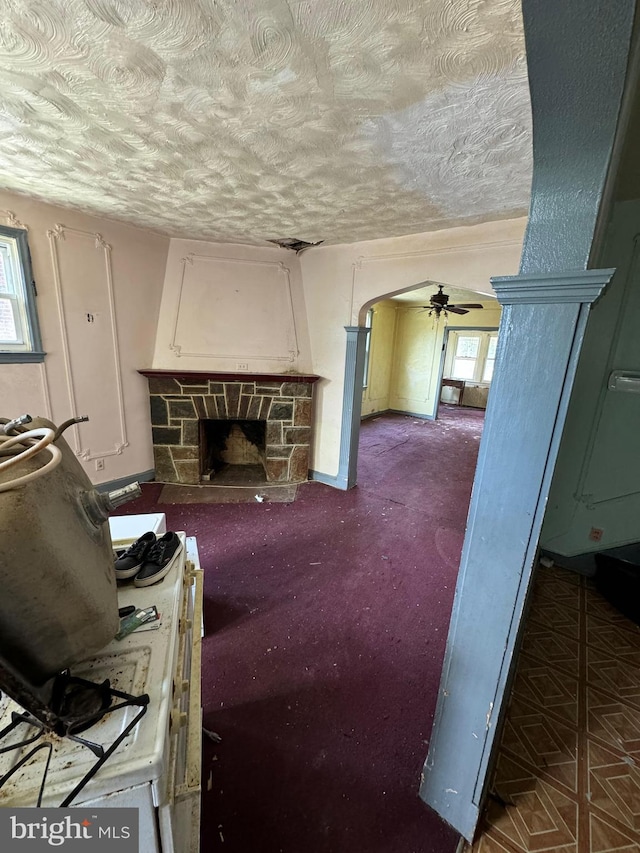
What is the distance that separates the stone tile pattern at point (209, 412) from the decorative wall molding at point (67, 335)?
31 cm

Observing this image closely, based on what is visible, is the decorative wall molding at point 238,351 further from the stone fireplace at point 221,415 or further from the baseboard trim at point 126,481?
the baseboard trim at point 126,481

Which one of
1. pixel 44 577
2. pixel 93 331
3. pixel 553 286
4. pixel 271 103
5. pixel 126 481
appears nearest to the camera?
Result: pixel 44 577

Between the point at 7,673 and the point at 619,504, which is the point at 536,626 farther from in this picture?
the point at 7,673

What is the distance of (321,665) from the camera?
1.73m

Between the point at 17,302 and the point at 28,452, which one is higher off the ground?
the point at 17,302

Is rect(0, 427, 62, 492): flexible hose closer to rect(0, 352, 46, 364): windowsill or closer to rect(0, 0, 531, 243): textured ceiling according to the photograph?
rect(0, 0, 531, 243): textured ceiling

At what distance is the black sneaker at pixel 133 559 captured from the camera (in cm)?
103

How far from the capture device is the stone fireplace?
353 centimetres

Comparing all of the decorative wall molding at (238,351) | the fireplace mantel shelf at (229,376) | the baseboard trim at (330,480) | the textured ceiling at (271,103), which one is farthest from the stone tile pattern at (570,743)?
the decorative wall molding at (238,351)

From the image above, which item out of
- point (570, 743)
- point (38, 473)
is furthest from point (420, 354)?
point (38, 473)

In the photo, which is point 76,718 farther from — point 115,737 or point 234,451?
point 234,451

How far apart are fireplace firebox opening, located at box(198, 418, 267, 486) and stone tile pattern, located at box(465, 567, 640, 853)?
287 cm

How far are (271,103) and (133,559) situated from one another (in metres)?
1.76

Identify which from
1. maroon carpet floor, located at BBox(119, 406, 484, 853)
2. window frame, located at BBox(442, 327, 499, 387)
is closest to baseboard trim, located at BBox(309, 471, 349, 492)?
maroon carpet floor, located at BBox(119, 406, 484, 853)
